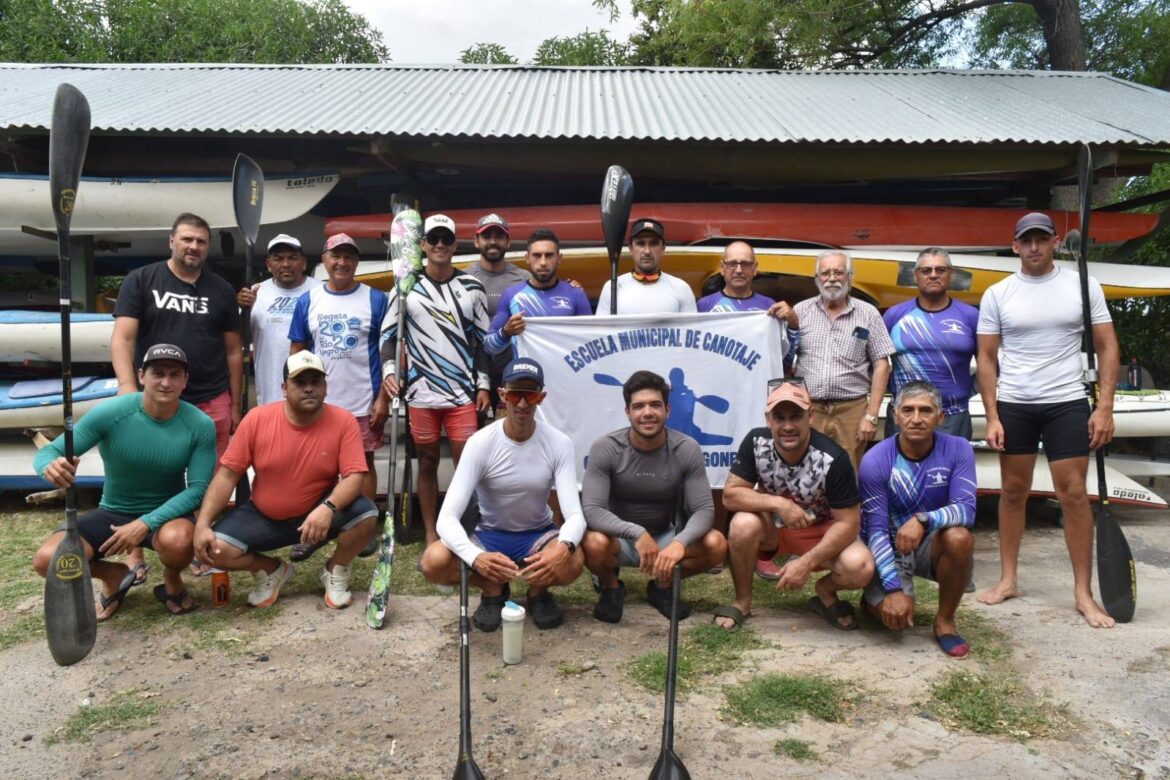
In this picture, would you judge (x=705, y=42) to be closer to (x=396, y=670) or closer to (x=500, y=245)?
(x=500, y=245)

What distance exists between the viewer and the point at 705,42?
15211 millimetres

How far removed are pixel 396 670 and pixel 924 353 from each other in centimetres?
292

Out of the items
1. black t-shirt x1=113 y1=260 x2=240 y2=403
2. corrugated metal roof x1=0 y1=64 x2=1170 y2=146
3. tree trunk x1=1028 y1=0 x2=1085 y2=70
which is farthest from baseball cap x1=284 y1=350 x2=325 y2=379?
tree trunk x1=1028 y1=0 x2=1085 y2=70

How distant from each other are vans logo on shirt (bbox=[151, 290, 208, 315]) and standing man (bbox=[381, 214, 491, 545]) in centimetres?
91

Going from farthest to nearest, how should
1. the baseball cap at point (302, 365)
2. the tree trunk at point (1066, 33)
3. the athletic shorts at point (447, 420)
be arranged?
1. the tree trunk at point (1066, 33)
2. the athletic shorts at point (447, 420)
3. the baseball cap at point (302, 365)

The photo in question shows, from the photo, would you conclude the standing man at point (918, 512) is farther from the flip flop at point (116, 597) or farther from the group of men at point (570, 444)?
the flip flop at point (116, 597)

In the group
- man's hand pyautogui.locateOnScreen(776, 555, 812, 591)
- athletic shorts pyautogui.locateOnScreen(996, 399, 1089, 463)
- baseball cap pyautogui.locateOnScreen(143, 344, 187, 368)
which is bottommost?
man's hand pyautogui.locateOnScreen(776, 555, 812, 591)

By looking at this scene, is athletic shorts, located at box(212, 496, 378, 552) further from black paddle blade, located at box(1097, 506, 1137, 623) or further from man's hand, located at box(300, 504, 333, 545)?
black paddle blade, located at box(1097, 506, 1137, 623)

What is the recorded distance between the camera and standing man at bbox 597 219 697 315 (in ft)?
15.2

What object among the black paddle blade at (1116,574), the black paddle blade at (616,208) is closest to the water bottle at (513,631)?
the black paddle blade at (616,208)

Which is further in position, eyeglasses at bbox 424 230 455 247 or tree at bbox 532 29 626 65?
tree at bbox 532 29 626 65

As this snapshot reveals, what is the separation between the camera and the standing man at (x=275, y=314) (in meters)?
4.80

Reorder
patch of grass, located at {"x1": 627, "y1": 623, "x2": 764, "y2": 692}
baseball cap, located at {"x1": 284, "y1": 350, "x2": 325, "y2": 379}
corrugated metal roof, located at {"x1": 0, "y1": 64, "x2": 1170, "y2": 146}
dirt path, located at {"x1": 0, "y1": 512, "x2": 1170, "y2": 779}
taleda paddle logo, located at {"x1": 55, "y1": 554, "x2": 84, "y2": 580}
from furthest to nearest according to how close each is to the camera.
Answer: corrugated metal roof, located at {"x1": 0, "y1": 64, "x2": 1170, "y2": 146} < baseball cap, located at {"x1": 284, "y1": 350, "x2": 325, "y2": 379} < taleda paddle logo, located at {"x1": 55, "y1": 554, "x2": 84, "y2": 580} < patch of grass, located at {"x1": 627, "y1": 623, "x2": 764, "y2": 692} < dirt path, located at {"x1": 0, "y1": 512, "x2": 1170, "y2": 779}

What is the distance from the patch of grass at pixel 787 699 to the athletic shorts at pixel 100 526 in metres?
2.52
